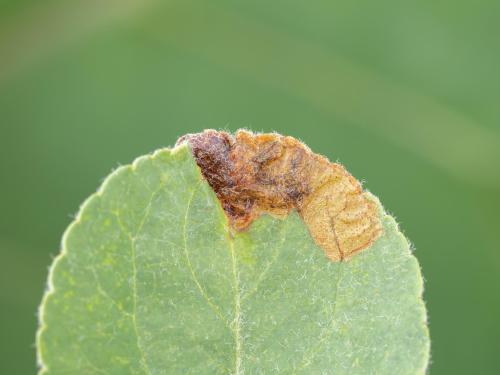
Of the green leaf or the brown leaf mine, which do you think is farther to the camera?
the brown leaf mine

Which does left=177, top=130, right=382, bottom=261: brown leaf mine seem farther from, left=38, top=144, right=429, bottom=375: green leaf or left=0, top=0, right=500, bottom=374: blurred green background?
left=0, top=0, right=500, bottom=374: blurred green background

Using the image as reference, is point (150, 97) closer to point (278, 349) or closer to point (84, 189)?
point (84, 189)

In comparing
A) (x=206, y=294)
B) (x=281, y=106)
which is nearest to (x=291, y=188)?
(x=206, y=294)

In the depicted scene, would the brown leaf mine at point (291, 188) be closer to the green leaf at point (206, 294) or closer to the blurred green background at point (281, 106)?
the green leaf at point (206, 294)

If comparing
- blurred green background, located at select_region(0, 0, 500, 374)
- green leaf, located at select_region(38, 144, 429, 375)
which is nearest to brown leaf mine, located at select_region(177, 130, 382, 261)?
green leaf, located at select_region(38, 144, 429, 375)

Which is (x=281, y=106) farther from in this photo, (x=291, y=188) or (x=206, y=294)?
(x=206, y=294)

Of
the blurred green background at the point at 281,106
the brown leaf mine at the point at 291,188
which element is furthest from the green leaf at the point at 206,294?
the blurred green background at the point at 281,106

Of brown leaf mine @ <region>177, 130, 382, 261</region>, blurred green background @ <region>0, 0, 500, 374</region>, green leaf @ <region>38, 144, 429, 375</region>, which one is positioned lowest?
green leaf @ <region>38, 144, 429, 375</region>
